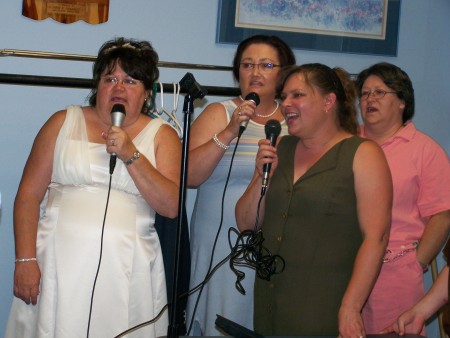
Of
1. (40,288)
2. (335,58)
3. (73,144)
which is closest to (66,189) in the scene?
(73,144)

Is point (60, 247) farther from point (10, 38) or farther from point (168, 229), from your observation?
point (10, 38)

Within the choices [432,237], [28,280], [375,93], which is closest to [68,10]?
[28,280]

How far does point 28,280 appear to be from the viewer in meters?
2.69

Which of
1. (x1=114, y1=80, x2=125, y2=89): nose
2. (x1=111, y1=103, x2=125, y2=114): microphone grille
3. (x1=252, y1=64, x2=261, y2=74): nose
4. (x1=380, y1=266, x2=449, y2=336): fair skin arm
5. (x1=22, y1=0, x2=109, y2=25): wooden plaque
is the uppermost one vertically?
(x1=22, y1=0, x2=109, y2=25): wooden plaque

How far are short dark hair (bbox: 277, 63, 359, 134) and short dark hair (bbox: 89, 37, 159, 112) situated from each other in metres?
0.50

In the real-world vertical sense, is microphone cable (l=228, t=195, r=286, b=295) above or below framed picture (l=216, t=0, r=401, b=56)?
below

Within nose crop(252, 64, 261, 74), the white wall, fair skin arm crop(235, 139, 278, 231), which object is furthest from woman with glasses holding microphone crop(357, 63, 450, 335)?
the white wall

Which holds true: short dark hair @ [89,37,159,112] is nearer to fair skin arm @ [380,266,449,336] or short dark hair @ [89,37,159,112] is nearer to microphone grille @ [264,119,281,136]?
microphone grille @ [264,119,281,136]

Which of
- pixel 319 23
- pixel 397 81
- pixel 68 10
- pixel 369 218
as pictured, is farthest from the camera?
pixel 319 23

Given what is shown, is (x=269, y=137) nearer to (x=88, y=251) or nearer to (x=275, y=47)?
(x=275, y=47)

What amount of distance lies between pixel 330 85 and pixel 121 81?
77 centimetres

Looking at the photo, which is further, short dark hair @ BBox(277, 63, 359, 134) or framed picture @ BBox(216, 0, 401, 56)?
framed picture @ BBox(216, 0, 401, 56)

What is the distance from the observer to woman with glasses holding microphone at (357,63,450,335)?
2.88 meters

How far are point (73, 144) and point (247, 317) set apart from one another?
0.96 meters
